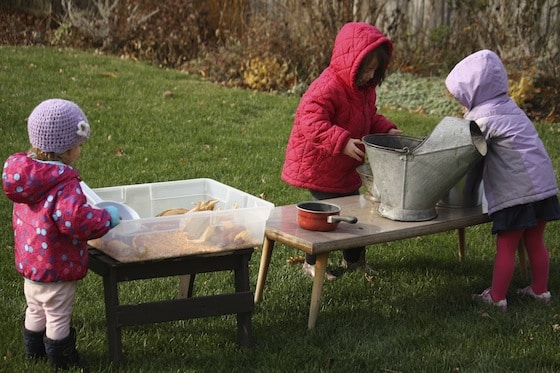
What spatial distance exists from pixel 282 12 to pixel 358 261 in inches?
293

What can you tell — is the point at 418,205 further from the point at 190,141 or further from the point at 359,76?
the point at 190,141

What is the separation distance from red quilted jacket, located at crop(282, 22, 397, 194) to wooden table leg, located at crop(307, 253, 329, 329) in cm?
69

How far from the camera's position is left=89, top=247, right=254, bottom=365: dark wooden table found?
3775 millimetres

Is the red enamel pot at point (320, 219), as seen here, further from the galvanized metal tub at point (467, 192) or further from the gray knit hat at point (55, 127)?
the gray knit hat at point (55, 127)

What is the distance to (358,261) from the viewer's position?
5348mm

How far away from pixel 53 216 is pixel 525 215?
2.49 m

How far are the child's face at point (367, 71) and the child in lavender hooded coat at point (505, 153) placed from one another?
18.3 inches

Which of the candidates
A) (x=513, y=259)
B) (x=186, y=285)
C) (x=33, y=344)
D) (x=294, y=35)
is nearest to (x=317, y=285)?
(x=186, y=285)

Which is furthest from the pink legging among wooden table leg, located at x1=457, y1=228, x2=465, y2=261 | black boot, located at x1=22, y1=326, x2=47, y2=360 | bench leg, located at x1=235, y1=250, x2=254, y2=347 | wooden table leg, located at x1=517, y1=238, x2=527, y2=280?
black boot, located at x1=22, y1=326, x2=47, y2=360

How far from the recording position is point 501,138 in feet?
14.8

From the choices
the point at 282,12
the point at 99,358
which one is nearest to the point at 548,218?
the point at 99,358

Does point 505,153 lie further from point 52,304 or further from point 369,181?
point 52,304

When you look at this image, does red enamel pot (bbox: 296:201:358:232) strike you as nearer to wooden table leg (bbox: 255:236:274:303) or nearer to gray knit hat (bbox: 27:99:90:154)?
wooden table leg (bbox: 255:236:274:303)

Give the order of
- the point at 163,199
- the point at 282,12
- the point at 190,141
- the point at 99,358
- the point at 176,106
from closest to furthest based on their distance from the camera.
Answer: the point at 99,358 < the point at 163,199 < the point at 190,141 < the point at 176,106 < the point at 282,12
